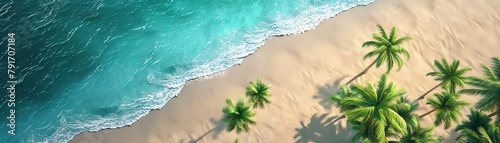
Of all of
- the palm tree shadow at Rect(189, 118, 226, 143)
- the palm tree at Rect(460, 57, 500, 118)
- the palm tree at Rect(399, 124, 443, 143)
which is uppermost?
the palm tree at Rect(460, 57, 500, 118)

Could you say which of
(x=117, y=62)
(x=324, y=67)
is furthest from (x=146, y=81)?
(x=324, y=67)

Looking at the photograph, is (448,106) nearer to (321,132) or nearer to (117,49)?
(321,132)

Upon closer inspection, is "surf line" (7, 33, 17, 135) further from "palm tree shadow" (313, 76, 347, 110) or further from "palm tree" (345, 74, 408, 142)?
"palm tree" (345, 74, 408, 142)

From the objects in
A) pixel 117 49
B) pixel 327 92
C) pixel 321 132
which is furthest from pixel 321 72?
pixel 117 49

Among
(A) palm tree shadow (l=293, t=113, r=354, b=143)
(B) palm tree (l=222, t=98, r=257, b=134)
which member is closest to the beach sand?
(A) palm tree shadow (l=293, t=113, r=354, b=143)

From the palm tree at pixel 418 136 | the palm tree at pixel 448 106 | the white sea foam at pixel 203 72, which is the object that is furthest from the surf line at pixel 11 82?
the palm tree at pixel 448 106

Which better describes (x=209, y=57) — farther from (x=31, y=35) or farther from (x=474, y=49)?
(x=474, y=49)
